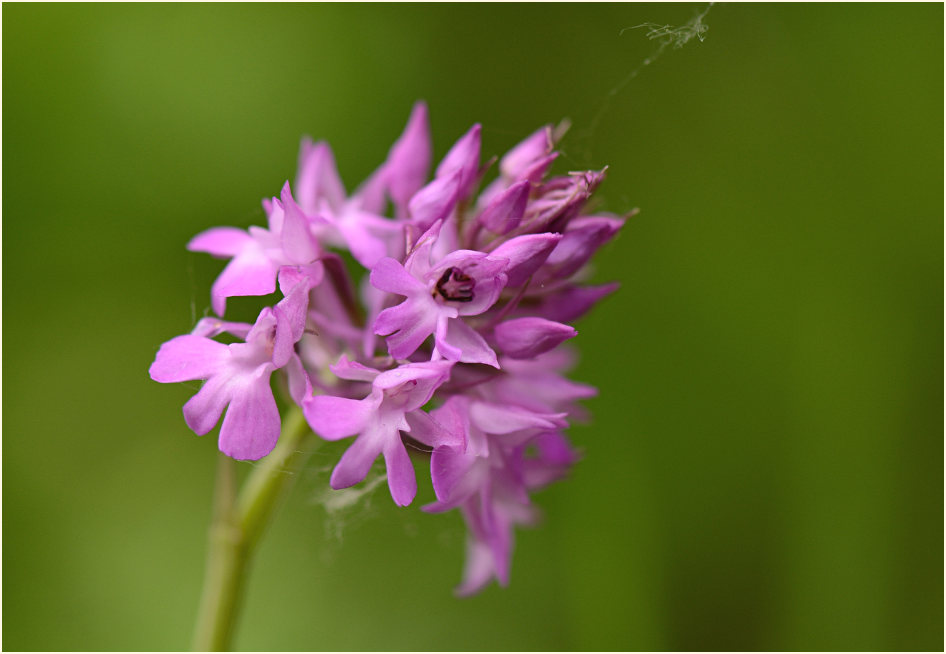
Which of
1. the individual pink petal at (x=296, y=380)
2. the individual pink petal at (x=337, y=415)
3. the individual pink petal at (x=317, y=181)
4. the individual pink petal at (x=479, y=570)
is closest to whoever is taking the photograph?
the individual pink petal at (x=337, y=415)

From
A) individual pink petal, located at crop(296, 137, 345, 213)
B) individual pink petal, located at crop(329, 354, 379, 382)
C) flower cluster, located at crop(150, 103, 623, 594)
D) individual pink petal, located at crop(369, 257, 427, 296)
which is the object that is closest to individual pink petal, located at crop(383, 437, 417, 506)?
flower cluster, located at crop(150, 103, 623, 594)

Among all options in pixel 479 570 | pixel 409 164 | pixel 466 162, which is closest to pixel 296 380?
pixel 466 162

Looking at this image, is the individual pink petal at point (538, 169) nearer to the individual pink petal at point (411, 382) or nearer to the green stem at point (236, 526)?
the individual pink petal at point (411, 382)

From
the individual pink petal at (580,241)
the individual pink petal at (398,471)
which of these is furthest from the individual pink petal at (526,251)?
the individual pink petal at (398,471)

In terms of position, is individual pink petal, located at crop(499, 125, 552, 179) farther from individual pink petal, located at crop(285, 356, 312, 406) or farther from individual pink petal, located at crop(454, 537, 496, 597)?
individual pink petal, located at crop(454, 537, 496, 597)

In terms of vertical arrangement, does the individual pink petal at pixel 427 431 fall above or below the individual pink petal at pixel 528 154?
below

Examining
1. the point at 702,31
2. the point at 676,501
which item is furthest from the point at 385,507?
the point at 702,31
